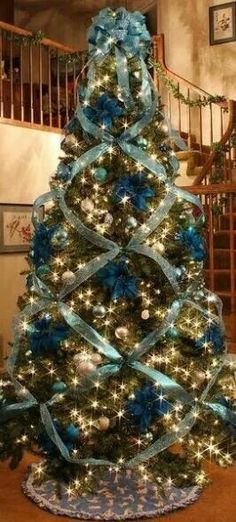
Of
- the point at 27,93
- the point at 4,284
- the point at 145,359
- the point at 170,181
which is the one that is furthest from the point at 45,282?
the point at 27,93

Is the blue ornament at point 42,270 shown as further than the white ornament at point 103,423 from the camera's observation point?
Yes

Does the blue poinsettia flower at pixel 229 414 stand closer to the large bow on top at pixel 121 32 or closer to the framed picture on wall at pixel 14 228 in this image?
the large bow on top at pixel 121 32

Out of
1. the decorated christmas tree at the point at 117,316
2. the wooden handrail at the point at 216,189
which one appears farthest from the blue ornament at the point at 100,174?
the wooden handrail at the point at 216,189

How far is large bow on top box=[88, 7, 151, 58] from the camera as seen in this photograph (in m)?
2.31

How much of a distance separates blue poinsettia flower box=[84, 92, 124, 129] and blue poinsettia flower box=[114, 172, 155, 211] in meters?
0.24

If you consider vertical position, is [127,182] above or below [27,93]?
below

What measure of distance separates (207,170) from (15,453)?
372 cm

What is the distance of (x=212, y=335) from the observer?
2342 millimetres

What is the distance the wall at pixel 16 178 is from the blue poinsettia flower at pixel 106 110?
3295mm

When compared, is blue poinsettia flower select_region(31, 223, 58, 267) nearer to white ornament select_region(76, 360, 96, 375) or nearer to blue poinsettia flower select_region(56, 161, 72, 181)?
blue poinsettia flower select_region(56, 161, 72, 181)

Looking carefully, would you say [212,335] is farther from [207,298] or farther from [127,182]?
[127,182]

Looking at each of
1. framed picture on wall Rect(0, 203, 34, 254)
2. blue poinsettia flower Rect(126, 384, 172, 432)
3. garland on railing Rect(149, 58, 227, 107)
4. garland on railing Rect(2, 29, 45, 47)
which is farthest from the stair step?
blue poinsettia flower Rect(126, 384, 172, 432)

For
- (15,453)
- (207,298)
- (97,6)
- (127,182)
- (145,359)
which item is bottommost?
(15,453)

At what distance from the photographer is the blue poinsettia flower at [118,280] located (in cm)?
216
